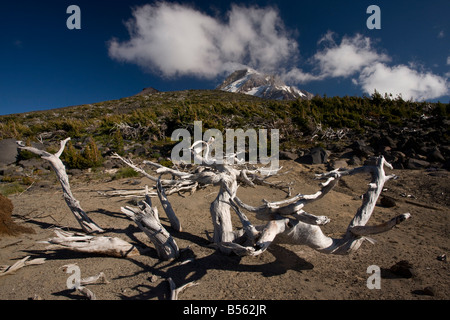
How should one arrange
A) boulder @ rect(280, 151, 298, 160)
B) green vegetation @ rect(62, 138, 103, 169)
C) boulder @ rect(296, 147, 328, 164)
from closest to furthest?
boulder @ rect(296, 147, 328, 164), green vegetation @ rect(62, 138, 103, 169), boulder @ rect(280, 151, 298, 160)

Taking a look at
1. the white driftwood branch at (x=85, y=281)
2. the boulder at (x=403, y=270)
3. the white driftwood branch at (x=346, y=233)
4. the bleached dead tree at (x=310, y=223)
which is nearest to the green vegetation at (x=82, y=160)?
the white driftwood branch at (x=85, y=281)

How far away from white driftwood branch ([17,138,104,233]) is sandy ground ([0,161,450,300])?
378mm

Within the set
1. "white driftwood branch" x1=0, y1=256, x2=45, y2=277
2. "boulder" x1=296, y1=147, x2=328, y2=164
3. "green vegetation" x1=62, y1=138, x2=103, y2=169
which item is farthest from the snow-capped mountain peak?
"white driftwood branch" x1=0, y1=256, x2=45, y2=277

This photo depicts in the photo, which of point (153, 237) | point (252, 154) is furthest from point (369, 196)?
point (252, 154)

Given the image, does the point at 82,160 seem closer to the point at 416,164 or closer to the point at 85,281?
the point at 85,281

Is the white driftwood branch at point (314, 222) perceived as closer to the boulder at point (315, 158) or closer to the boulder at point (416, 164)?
the boulder at point (315, 158)

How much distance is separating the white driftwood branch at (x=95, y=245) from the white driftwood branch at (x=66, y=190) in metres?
0.63

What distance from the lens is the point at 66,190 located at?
3.63 meters

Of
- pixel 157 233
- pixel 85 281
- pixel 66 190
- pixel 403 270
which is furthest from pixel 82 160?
pixel 403 270

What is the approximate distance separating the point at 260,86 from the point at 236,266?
6305 cm

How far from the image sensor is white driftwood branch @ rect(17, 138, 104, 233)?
351 centimetres

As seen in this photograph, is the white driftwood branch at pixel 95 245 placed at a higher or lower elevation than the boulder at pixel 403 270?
higher

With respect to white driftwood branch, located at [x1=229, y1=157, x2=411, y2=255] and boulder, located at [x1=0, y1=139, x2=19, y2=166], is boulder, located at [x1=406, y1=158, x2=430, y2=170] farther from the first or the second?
boulder, located at [x1=0, y1=139, x2=19, y2=166]

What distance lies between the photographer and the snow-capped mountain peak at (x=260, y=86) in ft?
171
